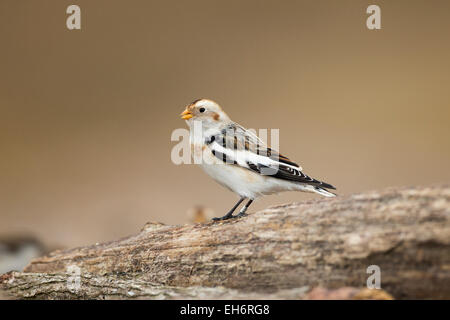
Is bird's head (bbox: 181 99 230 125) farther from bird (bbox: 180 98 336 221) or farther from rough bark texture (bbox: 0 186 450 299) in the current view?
rough bark texture (bbox: 0 186 450 299)

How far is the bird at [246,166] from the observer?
2580 mm

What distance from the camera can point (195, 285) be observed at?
2.29 meters

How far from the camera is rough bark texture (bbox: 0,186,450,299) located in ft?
6.19

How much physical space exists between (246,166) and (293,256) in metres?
0.65

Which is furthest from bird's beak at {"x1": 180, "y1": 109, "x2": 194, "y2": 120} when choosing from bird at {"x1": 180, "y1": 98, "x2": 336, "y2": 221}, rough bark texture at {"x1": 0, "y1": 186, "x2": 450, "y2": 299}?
rough bark texture at {"x1": 0, "y1": 186, "x2": 450, "y2": 299}

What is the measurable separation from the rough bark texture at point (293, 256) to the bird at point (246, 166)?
267 millimetres

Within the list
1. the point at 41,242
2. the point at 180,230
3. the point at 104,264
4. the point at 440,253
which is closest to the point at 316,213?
the point at 440,253

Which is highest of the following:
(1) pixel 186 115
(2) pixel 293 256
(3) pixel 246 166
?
(1) pixel 186 115

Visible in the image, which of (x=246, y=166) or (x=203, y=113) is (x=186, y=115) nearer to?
(x=203, y=113)

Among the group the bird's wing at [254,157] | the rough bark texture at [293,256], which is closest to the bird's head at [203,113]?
the bird's wing at [254,157]

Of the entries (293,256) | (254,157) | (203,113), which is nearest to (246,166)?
(254,157)

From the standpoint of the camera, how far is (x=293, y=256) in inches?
82.0

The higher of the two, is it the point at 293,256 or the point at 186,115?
the point at 186,115

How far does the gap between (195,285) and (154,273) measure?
26 cm
